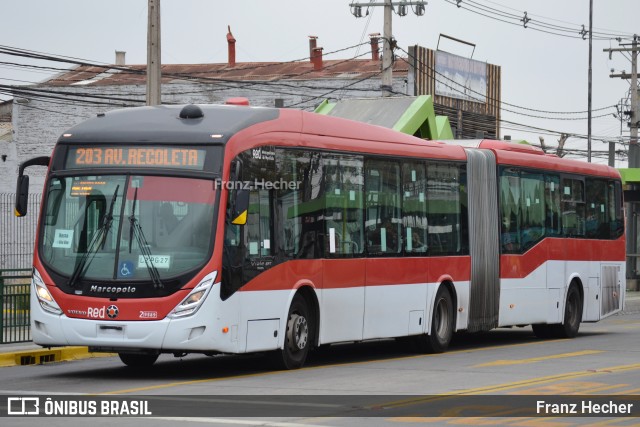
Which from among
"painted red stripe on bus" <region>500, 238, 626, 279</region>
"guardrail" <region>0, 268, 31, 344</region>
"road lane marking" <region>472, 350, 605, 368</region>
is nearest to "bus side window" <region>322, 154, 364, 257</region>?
"road lane marking" <region>472, 350, 605, 368</region>

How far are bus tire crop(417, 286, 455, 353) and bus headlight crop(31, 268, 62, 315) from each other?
6948mm

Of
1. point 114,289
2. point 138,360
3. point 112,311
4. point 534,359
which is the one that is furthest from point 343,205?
point 112,311

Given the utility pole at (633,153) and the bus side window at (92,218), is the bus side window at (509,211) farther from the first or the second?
the utility pole at (633,153)

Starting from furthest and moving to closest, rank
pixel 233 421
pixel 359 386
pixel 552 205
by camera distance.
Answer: pixel 552 205 < pixel 359 386 < pixel 233 421

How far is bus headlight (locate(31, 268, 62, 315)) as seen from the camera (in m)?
15.9

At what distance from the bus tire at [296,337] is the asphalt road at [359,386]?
229 millimetres

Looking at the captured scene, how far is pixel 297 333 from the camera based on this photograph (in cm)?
1730

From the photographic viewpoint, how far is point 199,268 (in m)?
15.6

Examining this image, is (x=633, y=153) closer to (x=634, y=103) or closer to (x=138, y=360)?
(x=634, y=103)

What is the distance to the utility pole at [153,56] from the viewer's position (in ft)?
80.6

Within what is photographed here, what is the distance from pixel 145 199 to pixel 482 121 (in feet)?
174

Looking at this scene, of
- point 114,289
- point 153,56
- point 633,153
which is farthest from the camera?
point 633,153

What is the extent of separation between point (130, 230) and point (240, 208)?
4.33 ft

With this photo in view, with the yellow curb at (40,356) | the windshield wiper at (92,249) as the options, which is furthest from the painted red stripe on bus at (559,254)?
the windshield wiper at (92,249)
